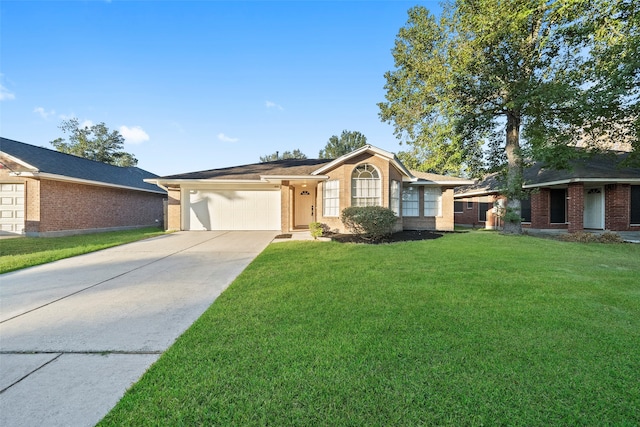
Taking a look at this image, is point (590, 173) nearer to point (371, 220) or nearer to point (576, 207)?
point (576, 207)

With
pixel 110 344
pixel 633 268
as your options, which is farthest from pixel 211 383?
pixel 633 268

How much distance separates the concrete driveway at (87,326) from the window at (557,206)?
17.5 m

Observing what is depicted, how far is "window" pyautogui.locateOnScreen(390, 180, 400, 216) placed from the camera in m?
12.8

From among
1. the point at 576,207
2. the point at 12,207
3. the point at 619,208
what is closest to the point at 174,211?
the point at 12,207

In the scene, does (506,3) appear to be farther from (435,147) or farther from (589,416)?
(589,416)

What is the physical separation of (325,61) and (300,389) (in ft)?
53.5

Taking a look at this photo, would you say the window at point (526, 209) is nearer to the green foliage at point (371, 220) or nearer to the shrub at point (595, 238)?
the shrub at point (595, 238)

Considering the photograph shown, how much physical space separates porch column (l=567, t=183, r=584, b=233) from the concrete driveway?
16.1 meters

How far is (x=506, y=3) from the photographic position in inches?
446

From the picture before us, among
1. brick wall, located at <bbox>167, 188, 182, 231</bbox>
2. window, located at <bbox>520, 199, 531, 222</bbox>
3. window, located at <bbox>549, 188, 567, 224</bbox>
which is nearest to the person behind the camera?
brick wall, located at <bbox>167, 188, 182, 231</bbox>

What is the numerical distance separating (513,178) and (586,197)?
19.7 ft

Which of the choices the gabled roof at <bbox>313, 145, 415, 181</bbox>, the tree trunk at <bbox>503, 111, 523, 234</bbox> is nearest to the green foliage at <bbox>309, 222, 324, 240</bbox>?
the gabled roof at <bbox>313, 145, 415, 181</bbox>

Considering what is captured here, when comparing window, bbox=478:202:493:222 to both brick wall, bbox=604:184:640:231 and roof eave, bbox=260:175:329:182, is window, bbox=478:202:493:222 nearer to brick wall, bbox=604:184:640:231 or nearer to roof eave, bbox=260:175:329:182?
brick wall, bbox=604:184:640:231

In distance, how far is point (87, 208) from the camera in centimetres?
1440
